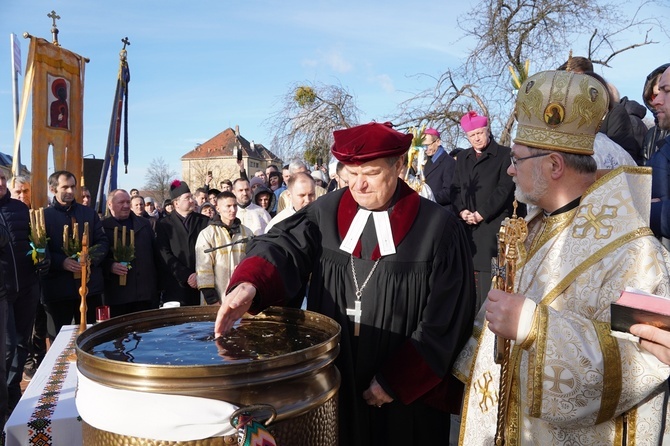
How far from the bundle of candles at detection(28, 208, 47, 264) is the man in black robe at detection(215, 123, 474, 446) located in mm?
3219

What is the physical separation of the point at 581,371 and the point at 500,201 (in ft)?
14.4

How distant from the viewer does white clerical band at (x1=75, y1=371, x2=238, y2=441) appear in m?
1.28

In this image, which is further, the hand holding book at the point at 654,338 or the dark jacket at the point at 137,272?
the dark jacket at the point at 137,272

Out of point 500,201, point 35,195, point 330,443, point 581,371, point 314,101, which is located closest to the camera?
point 330,443

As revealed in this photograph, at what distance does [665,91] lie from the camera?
99.3 inches

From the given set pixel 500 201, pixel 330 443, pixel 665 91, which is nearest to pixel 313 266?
pixel 330 443

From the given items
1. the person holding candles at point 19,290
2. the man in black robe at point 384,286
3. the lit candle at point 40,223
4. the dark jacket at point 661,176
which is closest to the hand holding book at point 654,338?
the man in black robe at point 384,286

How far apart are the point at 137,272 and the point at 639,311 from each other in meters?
5.86

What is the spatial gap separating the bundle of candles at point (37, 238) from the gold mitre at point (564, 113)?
4.26 metres

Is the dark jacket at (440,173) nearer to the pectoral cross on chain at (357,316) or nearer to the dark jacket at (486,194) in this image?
the dark jacket at (486,194)

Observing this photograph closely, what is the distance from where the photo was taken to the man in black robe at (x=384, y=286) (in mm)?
2297

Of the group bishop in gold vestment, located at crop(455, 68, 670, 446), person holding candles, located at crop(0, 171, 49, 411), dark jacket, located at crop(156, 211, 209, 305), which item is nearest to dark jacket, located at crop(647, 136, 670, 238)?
bishop in gold vestment, located at crop(455, 68, 670, 446)

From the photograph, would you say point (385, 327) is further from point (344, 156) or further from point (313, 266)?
point (344, 156)

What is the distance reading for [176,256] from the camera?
6.66 metres
